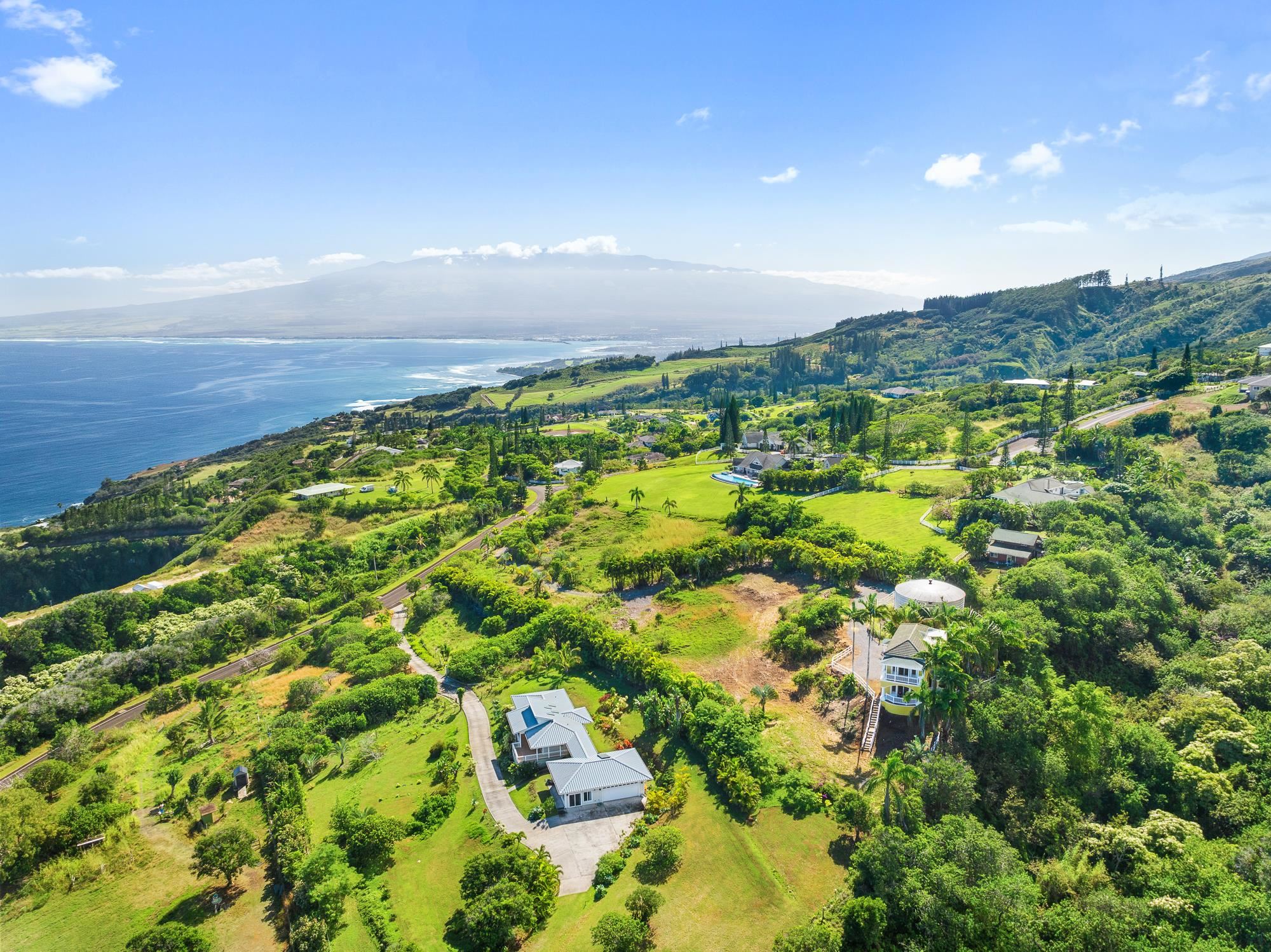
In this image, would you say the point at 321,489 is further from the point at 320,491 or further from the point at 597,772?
the point at 597,772

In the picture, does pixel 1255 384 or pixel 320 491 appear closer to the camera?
pixel 320 491

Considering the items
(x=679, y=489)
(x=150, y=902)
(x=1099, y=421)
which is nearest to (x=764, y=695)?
(x=150, y=902)

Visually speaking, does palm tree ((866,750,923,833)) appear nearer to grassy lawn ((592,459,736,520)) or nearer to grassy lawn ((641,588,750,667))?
grassy lawn ((641,588,750,667))

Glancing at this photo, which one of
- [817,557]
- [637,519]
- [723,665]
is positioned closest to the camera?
[723,665]

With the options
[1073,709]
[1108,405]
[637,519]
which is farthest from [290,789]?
[1108,405]

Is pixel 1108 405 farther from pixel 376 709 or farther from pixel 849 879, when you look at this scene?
pixel 376 709

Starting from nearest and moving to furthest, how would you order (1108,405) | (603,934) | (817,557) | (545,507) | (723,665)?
(603,934), (723,665), (817,557), (545,507), (1108,405)

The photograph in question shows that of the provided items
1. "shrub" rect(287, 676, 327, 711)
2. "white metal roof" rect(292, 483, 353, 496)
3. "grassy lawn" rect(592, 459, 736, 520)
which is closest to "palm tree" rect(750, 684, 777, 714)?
"shrub" rect(287, 676, 327, 711)
